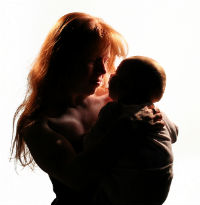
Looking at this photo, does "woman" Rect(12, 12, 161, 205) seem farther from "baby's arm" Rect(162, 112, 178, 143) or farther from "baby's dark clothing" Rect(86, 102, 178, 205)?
"baby's arm" Rect(162, 112, 178, 143)

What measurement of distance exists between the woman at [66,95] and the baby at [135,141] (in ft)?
0.20

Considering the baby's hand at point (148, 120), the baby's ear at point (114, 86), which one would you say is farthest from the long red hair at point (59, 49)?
the baby's hand at point (148, 120)

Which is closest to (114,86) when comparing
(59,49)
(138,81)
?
(138,81)

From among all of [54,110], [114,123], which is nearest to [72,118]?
[54,110]

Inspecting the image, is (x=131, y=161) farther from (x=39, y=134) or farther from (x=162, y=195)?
(x=39, y=134)

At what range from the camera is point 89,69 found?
895 mm

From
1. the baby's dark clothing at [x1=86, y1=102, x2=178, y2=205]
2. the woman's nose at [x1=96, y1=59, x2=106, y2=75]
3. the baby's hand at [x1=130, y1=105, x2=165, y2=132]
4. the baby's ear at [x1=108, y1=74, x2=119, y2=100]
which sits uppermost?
the woman's nose at [x1=96, y1=59, x2=106, y2=75]

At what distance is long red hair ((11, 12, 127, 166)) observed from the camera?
880 millimetres

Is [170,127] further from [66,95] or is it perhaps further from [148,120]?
[66,95]

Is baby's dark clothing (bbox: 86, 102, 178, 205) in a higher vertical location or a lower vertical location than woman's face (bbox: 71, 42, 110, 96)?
lower

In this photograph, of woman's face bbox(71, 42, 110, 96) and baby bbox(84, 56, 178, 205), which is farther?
woman's face bbox(71, 42, 110, 96)

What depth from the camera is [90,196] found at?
2.77ft

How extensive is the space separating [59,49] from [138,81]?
0.24 m

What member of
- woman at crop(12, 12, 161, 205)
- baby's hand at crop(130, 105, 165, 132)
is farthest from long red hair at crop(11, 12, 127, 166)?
baby's hand at crop(130, 105, 165, 132)
